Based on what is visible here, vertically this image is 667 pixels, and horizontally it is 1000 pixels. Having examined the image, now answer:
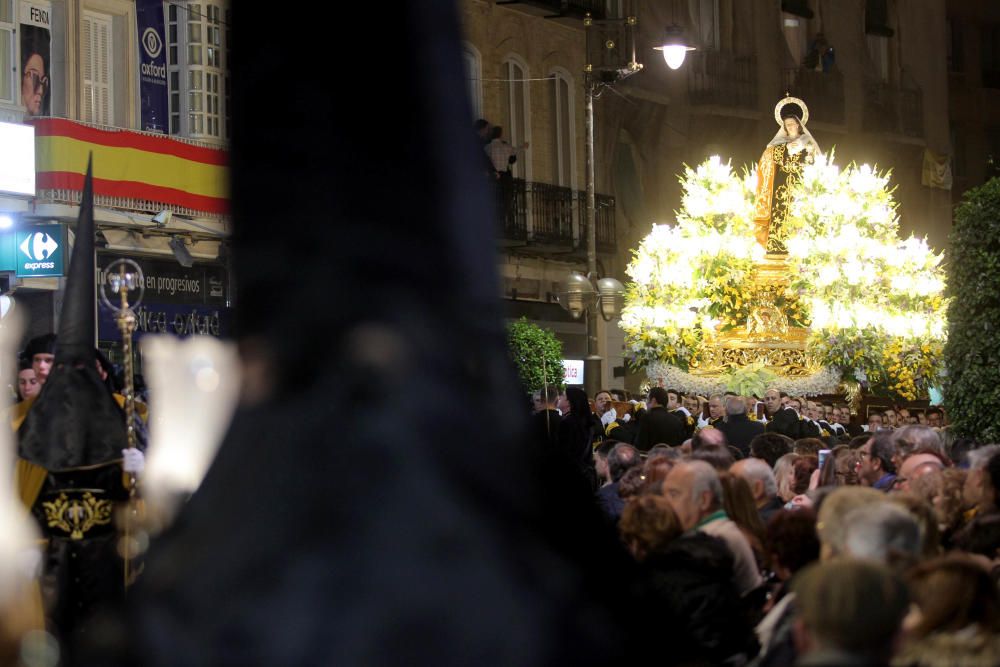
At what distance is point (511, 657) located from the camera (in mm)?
1077

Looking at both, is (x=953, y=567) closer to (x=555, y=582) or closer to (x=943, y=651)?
(x=943, y=651)

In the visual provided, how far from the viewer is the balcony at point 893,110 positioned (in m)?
41.4

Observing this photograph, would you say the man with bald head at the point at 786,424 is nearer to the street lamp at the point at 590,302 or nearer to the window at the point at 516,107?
the street lamp at the point at 590,302

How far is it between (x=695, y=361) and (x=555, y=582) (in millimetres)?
16920

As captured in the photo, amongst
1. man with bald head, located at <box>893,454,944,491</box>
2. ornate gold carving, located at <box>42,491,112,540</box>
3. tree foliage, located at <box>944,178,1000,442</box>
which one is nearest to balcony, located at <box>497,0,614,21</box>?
tree foliage, located at <box>944,178,1000,442</box>

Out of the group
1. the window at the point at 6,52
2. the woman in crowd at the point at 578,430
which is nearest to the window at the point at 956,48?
the window at the point at 6,52

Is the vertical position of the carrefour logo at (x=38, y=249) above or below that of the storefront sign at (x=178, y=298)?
above

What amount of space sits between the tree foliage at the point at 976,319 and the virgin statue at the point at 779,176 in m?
6.37

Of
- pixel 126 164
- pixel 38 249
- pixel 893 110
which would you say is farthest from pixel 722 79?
pixel 38 249

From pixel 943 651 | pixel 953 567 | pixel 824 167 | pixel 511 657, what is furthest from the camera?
pixel 824 167

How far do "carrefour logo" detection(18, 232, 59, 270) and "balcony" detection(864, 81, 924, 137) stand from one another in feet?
75.5

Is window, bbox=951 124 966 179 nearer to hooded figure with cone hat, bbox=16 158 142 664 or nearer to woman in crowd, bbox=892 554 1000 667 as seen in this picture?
hooded figure with cone hat, bbox=16 158 142 664

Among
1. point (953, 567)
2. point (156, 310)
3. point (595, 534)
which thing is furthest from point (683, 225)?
point (595, 534)

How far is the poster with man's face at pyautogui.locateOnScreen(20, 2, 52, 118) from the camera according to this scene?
23938 millimetres
